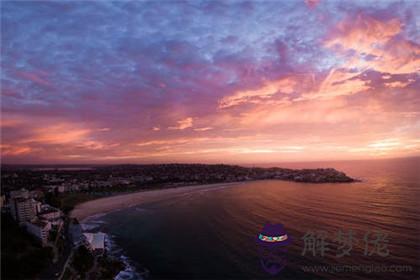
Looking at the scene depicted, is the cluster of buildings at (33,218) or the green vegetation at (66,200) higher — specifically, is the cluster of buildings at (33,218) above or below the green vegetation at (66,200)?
above

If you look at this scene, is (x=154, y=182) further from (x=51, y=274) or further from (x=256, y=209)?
(x=51, y=274)

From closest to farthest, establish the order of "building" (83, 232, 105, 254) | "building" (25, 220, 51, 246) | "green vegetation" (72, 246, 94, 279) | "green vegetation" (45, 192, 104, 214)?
1. "green vegetation" (72, 246, 94, 279)
2. "building" (83, 232, 105, 254)
3. "building" (25, 220, 51, 246)
4. "green vegetation" (45, 192, 104, 214)

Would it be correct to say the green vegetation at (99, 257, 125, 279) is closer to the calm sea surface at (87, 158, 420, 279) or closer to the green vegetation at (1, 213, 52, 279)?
the calm sea surface at (87, 158, 420, 279)

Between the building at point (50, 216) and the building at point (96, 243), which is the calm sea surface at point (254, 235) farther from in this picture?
the building at point (50, 216)

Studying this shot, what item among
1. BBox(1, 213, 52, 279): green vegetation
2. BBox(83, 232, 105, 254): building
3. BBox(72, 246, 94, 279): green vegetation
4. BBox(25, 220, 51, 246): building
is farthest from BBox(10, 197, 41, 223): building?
BBox(72, 246, 94, 279): green vegetation

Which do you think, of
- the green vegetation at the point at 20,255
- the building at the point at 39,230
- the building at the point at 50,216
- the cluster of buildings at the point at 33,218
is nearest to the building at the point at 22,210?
the cluster of buildings at the point at 33,218

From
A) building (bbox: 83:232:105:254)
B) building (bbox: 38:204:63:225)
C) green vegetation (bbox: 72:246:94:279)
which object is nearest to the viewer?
green vegetation (bbox: 72:246:94:279)
